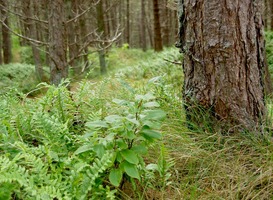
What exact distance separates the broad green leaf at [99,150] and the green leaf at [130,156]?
10 cm

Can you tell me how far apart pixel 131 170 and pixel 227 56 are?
1129 millimetres

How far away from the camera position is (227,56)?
2137 millimetres

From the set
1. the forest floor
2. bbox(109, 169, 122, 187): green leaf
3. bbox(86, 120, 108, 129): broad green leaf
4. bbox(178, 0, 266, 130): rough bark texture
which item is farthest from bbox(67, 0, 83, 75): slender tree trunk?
bbox(109, 169, 122, 187): green leaf

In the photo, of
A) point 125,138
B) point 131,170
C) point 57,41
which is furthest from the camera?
point 57,41

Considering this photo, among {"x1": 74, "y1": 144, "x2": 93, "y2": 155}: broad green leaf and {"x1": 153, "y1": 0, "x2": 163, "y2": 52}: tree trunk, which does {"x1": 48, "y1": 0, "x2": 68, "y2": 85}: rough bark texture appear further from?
{"x1": 153, "y1": 0, "x2": 163, "y2": 52}: tree trunk

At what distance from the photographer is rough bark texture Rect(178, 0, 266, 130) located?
2.11 m

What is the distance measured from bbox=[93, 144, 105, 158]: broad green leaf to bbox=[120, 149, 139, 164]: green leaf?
0.10 metres

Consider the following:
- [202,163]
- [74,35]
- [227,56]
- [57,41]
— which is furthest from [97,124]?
[74,35]

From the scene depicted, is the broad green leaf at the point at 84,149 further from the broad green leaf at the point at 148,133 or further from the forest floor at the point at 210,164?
the forest floor at the point at 210,164

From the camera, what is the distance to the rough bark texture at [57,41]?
14.7 feet

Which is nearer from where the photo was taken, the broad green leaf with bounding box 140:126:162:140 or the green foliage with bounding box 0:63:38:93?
the broad green leaf with bounding box 140:126:162:140

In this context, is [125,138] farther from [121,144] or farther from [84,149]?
[84,149]

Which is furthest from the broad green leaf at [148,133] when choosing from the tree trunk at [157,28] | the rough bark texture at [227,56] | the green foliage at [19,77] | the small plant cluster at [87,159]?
the tree trunk at [157,28]

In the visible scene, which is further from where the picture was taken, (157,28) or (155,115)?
(157,28)
